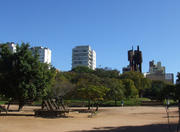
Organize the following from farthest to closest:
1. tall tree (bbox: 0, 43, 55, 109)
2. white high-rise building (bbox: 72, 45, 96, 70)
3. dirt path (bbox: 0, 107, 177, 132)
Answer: white high-rise building (bbox: 72, 45, 96, 70)
tall tree (bbox: 0, 43, 55, 109)
dirt path (bbox: 0, 107, 177, 132)

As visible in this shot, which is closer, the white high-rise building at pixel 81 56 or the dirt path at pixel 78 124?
the dirt path at pixel 78 124

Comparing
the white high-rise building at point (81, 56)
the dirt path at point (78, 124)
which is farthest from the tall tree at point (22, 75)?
the white high-rise building at point (81, 56)

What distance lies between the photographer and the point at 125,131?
1359 cm

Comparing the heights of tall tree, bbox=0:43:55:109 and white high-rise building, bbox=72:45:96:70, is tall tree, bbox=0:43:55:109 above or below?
below

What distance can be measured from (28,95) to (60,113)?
3.50 metres

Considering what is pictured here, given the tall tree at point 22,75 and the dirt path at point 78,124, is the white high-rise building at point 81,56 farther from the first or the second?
the dirt path at point 78,124

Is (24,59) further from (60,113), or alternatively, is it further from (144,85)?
(144,85)

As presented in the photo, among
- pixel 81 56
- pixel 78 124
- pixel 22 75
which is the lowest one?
pixel 78 124

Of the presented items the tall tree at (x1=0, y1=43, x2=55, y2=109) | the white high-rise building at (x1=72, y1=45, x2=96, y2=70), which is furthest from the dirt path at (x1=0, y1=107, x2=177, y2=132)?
the white high-rise building at (x1=72, y1=45, x2=96, y2=70)

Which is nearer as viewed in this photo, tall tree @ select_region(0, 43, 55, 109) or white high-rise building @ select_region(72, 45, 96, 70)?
tall tree @ select_region(0, 43, 55, 109)

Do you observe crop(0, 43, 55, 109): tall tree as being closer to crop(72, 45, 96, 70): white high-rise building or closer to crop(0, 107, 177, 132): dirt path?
crop(0, 107, 177, 132): dirt path

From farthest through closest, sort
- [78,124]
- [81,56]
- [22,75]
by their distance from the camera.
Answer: [81,56] → [22,75] → [78,124]

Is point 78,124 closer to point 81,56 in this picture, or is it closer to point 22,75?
point 22,75

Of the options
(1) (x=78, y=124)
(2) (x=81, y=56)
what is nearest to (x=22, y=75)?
(1) (x=78, y=124)
